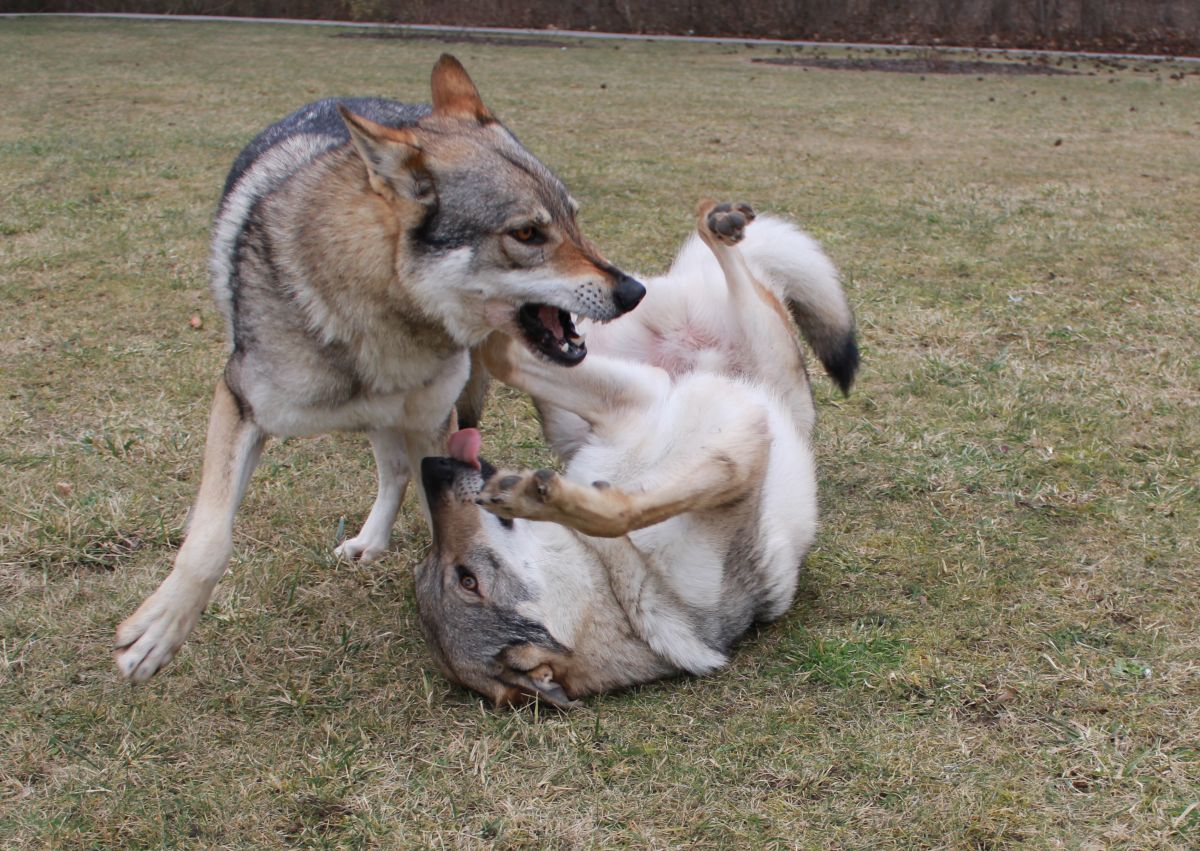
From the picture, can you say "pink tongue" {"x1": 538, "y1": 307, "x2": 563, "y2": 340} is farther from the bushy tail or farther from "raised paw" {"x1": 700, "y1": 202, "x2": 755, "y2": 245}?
the bushy tail

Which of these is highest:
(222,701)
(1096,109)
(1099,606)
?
(1096,109)

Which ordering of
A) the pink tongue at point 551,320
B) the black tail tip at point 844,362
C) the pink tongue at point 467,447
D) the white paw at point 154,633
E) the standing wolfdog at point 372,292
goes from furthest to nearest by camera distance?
the black tail tip at point 844,362, the pink tongue at point 467,447, the pink tongue at point 551,320, the standing wolfdog at point 372,292, the white paw at point 154,633

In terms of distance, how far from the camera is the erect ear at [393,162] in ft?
9.39

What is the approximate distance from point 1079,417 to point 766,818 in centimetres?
280

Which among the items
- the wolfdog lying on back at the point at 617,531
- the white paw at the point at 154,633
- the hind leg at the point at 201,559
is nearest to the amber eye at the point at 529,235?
the wolfdog lying on back at the point at 617,531

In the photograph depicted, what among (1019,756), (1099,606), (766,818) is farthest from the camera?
(1099,606)

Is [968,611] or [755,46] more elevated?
[755,46]

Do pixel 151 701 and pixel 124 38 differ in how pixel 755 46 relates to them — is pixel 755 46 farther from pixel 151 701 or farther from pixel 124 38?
pixel 151 701

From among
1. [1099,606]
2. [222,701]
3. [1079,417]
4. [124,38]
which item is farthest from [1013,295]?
[124,38]

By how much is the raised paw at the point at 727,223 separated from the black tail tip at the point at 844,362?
63 centimetres

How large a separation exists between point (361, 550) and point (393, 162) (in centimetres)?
144

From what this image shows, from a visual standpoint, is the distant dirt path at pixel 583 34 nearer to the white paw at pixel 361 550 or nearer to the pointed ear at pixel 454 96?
the pointed ear at pixel 454 96

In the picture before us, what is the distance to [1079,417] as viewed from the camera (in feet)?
15.3

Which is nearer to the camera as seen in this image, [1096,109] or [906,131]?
[906,131]
